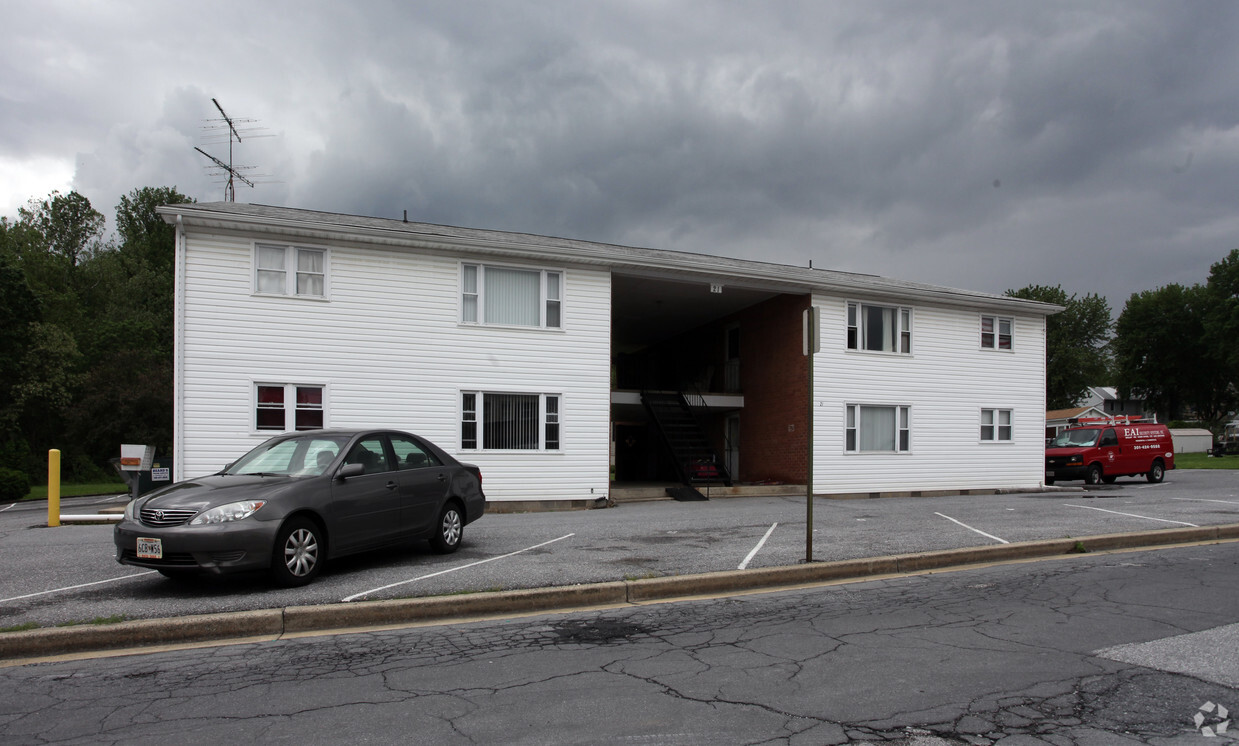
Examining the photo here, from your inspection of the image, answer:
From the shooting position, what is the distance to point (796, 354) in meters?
21.1

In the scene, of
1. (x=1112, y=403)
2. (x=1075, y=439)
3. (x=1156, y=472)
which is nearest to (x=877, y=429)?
(x=1075, y=439)

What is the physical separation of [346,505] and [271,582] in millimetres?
972

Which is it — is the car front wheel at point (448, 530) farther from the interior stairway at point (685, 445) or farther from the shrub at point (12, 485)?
the shrub at point (12, 485)

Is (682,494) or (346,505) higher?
(346,505)

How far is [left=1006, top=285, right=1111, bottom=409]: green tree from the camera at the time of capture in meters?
62.8

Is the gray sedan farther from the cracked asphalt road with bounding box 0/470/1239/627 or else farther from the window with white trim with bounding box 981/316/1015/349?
the window with white trim with bounding box 981/316/1015/349

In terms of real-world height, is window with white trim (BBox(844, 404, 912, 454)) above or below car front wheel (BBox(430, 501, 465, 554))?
above

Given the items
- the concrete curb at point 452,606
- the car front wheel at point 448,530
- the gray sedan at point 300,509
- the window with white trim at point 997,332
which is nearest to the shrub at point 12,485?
the gray sedan at point 300,509

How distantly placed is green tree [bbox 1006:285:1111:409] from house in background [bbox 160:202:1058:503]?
43.2 m

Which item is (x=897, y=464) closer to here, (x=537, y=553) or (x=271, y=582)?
(x=537, y=553)

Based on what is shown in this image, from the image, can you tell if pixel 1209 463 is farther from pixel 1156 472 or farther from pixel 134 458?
pixel 134 458

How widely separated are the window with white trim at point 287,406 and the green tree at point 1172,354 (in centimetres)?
7818

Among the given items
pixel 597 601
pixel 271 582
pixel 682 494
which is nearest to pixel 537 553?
pixel 597 601

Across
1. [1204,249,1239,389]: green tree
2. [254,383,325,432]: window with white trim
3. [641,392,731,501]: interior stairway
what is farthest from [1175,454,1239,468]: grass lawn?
[254,383,325,432]: window with white trim
